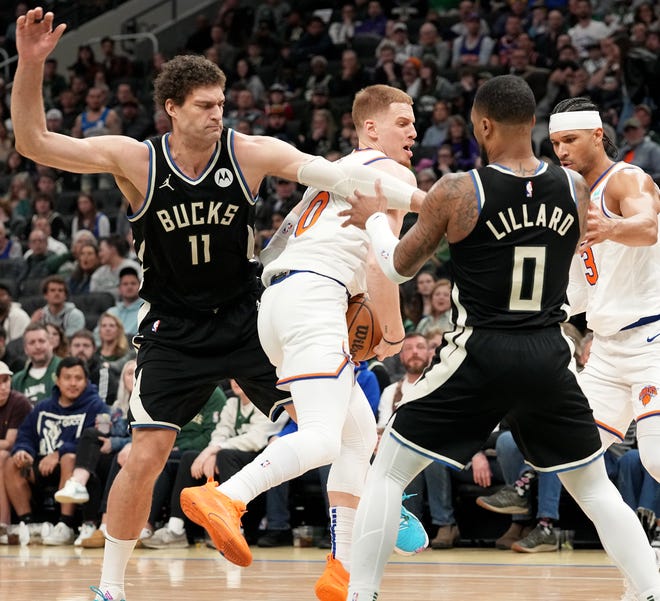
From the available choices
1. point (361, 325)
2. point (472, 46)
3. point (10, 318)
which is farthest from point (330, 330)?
point (472, 46)

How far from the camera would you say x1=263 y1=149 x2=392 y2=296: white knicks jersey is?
17.8 ft

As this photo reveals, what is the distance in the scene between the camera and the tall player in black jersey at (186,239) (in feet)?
17.9

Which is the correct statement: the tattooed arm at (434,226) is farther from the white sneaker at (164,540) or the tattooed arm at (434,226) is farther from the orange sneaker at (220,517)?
the white sneaker at (164,540)

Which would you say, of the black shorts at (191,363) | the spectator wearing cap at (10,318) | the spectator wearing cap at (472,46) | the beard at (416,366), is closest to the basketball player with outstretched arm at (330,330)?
the black shorts at (191,363)

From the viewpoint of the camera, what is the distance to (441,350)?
454 centimetres

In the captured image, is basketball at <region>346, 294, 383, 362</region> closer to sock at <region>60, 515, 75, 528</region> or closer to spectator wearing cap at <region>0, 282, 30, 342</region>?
sock at <region>60, 515, 75, 528</region>

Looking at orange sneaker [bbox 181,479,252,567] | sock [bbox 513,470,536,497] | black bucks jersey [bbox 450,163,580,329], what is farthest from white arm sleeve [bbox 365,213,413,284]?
sock [bbox 513,470,536,497]

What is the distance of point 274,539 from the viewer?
981cm

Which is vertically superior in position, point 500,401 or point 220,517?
point 500,401

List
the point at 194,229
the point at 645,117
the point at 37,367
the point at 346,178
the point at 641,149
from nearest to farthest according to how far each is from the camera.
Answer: the point at 346,178, the point at 194,229, the point at 37,367, the point at 641,149, the point at 645,117

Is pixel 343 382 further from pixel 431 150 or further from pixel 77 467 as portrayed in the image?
pixel 431 150

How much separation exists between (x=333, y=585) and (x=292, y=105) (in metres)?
13.0

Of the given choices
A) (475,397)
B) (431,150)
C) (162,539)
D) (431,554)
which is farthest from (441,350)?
(431,150)

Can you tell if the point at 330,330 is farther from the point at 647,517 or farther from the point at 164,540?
the point at 164,540
